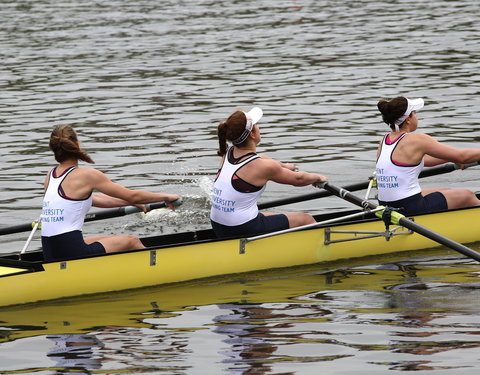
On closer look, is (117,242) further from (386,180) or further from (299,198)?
(386,180)

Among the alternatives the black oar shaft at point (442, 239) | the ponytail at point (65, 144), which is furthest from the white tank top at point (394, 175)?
the ponytail at point (65, 144)

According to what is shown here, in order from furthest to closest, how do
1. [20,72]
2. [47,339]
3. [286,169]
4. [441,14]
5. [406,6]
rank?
[406,6]
[441,14]
[20,72]
[286,169]
[47,339]

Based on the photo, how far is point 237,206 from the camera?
42.5ft

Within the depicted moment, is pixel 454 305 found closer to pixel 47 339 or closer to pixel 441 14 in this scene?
pixel 47 339

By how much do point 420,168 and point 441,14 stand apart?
91.8 feet

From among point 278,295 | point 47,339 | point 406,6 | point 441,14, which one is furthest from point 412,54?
point 47,339

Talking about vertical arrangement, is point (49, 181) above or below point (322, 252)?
above

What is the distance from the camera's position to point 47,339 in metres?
10.6

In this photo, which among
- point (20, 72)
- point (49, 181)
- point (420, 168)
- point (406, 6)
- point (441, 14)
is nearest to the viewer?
point (49, 181)

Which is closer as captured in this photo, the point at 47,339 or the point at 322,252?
the point at 47,339

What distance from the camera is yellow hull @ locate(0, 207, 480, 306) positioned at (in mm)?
11875

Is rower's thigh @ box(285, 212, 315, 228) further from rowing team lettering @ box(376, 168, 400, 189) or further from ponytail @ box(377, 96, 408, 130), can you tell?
ponytail @ box(377, 96, 408, 130)

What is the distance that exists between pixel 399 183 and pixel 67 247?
4.25 metres

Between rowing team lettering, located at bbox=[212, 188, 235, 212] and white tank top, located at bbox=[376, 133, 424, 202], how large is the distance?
82.8 inches
